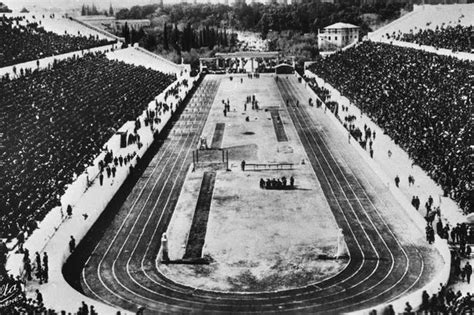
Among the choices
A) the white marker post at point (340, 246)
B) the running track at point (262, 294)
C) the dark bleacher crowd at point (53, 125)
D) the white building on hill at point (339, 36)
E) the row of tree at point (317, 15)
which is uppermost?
the row of tree at point (317, 15)

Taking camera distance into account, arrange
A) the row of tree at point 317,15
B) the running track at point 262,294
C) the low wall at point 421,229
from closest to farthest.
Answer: the low wall at point 421,229
the running track at point 262,294
the row of tree at point 317,15

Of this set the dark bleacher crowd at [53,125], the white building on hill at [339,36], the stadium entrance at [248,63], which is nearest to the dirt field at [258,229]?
the dark bleacher crowd at [53,125]

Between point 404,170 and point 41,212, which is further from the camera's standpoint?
point 404,170

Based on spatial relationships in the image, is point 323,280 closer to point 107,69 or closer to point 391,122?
point 391,122

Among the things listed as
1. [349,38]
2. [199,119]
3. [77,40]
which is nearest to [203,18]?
[349,38]

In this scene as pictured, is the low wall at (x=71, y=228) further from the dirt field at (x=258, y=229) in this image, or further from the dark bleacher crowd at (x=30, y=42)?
the dark bleacher crowd at (x=30, y=42)

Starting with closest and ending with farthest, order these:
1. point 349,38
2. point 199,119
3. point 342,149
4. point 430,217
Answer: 1. point 430,217
2. point 342,149
3. point 199,119
4. point 349,38

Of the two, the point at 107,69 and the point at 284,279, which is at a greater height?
the point at 107,69
